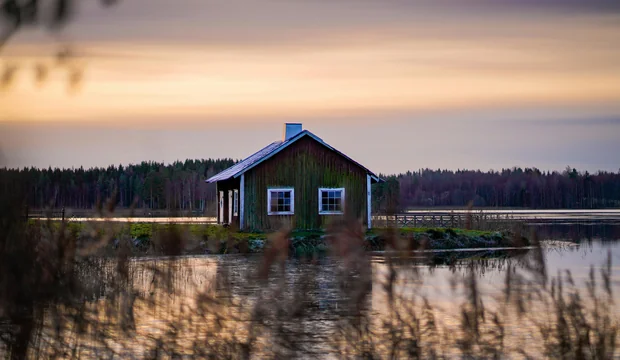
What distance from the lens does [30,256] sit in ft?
16.0

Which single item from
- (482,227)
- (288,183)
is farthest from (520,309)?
(482,227)

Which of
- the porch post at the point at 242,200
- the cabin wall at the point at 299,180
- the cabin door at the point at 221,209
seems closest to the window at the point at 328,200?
the cabin wall at the point at 299,180

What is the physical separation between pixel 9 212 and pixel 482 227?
35732mm

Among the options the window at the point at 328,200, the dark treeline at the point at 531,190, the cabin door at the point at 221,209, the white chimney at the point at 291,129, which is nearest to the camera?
the window at the point at 328,200

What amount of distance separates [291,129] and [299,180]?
3172mm

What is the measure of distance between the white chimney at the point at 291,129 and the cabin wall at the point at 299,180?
220cm

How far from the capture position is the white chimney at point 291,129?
36.7m

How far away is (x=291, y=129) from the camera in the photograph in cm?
3681

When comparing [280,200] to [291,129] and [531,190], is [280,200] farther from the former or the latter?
[531,190]

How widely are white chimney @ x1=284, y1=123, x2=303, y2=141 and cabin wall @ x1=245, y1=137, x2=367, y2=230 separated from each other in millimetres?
2205

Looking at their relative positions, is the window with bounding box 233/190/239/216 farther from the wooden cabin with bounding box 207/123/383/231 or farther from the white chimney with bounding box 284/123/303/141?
the white chimney with bounding box 284/123/303/141

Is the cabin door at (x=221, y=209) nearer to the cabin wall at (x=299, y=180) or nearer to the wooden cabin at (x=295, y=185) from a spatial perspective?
the wooden cabin at (x=295, y=185)

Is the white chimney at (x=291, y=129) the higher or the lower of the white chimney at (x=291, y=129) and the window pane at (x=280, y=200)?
the higher

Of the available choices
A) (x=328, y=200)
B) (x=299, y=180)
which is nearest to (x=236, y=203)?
(x=299, y=180)
